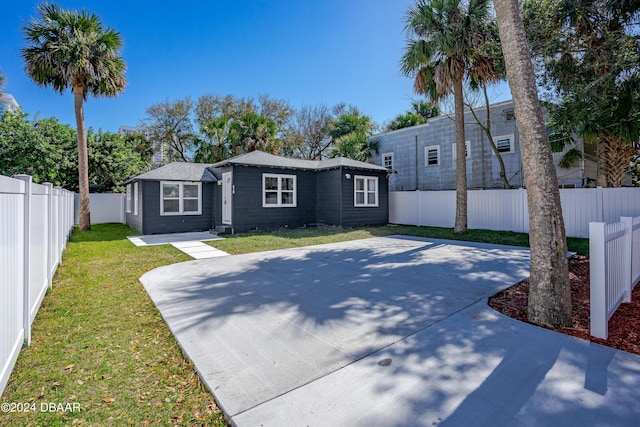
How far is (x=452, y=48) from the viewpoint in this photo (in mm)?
10125

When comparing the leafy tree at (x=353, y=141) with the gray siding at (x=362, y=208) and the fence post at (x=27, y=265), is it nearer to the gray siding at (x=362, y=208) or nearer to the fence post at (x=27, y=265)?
the gray siding at (x=362, y=208)

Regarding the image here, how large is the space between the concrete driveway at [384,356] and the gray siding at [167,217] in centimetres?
790

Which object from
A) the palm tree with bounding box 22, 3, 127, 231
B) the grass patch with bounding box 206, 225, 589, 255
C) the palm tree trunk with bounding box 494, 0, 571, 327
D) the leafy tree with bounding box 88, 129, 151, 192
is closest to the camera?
the palm tree trunk with bounding box 494, 0, 571, 327

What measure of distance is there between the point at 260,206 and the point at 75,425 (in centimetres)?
1063

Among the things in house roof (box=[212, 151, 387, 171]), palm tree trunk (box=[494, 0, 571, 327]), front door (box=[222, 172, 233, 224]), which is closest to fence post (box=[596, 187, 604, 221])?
house roof (box=[212, 151, 387, 171])

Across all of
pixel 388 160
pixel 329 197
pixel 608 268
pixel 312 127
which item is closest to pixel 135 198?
pixel 329 197

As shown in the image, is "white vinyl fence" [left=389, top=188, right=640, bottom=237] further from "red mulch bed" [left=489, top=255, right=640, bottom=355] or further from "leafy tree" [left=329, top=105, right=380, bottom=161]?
"red mulch bed" [left=489, top=255, right=640, bottom=355]

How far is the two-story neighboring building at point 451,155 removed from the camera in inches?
563

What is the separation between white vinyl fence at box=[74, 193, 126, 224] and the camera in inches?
669

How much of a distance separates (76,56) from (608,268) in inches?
609

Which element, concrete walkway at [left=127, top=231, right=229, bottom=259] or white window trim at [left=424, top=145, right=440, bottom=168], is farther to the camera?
white window trim at [left=424, top=145, right=440, bottom=168]

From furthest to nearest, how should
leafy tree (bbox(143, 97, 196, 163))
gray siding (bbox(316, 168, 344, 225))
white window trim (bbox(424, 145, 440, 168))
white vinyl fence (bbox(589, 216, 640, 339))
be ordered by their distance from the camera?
leafy tree (bbox(143, 97, 196, 163))
white window trim (bbox(424, 145, 440, 168))
gray siding (bbox(316, 168, 344, 225))
white vinyl fence (bbox(589, 216, 640, 339))

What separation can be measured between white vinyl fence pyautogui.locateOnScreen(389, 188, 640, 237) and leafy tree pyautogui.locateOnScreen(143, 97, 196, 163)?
1820 cm

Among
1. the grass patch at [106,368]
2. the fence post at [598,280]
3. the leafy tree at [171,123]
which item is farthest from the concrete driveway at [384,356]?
the leafy tree at [171,123]
